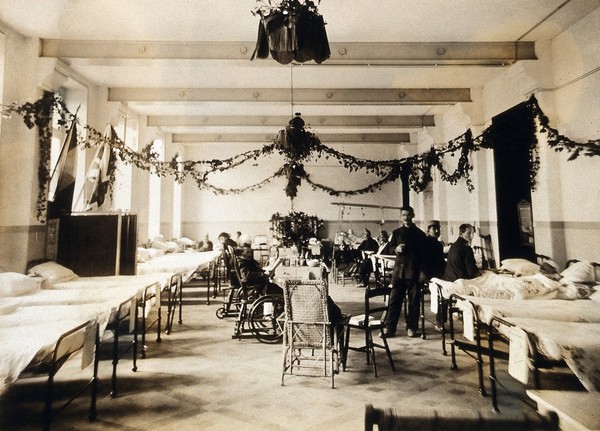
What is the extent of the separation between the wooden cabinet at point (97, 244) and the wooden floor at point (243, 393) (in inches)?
59.8

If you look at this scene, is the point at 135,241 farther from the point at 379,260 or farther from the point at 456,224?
the point at 456,224

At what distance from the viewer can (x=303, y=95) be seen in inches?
352

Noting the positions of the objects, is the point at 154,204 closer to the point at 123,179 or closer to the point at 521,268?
the point at 123,179

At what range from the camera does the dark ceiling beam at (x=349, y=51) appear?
20.4 ft

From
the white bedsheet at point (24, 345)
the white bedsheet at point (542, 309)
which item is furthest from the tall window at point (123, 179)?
the white bedsheet at point (542, 309)

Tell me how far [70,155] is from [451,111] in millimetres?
9725

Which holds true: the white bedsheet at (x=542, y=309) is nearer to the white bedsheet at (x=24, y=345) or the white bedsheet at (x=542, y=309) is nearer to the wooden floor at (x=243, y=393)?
the wooden floor at (x=243, y=393)

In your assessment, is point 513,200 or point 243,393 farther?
point 513,200

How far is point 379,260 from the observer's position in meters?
9.37

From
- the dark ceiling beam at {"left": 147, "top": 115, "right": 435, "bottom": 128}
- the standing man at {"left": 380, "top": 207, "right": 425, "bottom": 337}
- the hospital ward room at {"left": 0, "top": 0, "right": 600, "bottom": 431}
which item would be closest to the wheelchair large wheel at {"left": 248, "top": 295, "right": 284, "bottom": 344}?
the hospital ward room at {"left": 0, "top": 0, "right": 600, "bottom": 431}

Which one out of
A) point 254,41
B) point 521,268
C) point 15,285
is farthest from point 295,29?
point 521,268

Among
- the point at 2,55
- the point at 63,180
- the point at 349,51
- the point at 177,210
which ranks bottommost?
the point at 63,180

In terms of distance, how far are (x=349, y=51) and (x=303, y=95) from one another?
266 cm

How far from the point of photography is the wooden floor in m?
3.16
